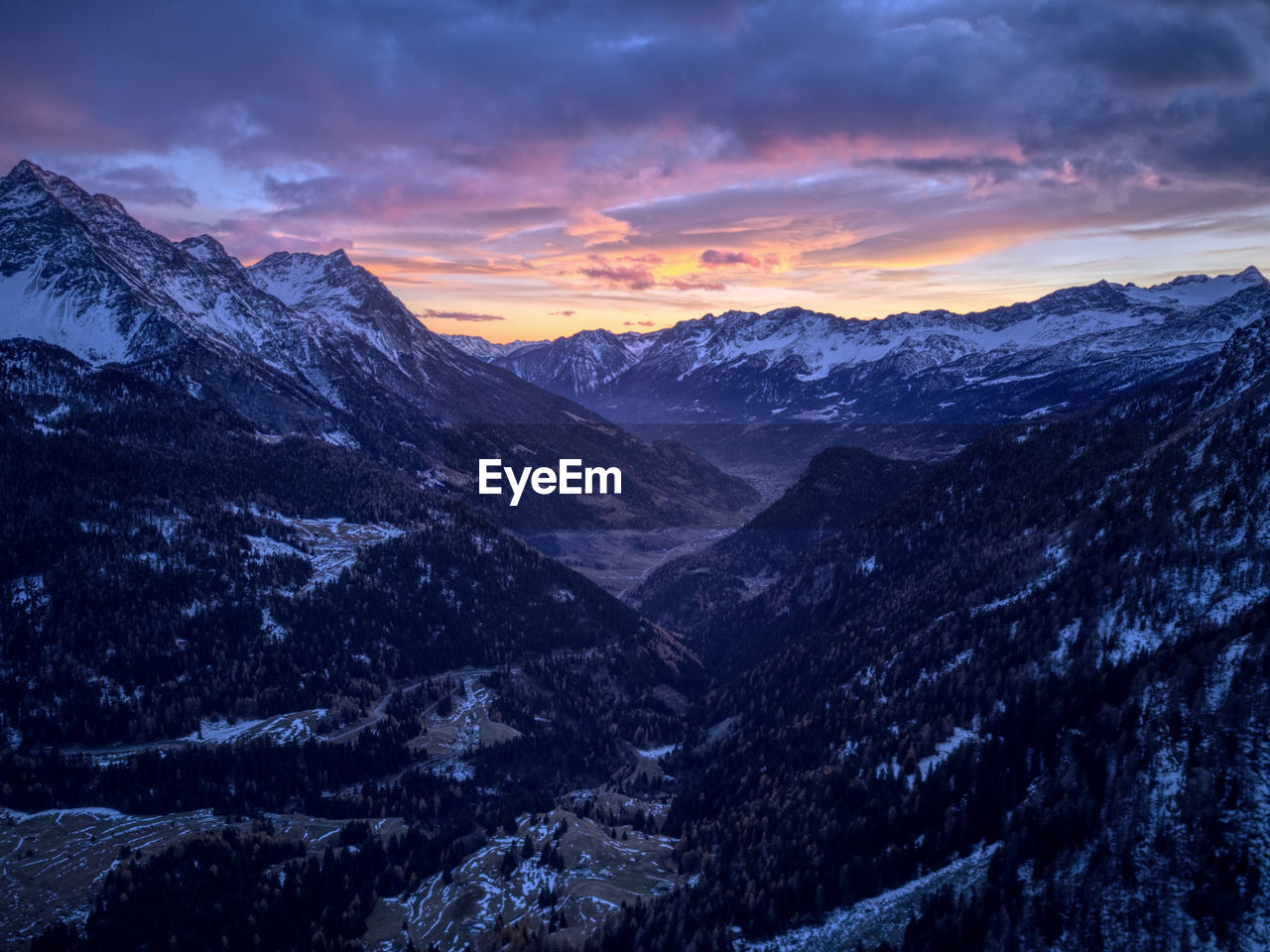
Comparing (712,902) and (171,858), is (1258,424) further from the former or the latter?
(171,858)

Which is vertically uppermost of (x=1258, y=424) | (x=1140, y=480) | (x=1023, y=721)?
(x=1258, y=424)

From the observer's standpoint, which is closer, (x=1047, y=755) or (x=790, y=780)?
(x=1047, y=755)

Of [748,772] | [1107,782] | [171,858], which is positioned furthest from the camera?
[748,772]

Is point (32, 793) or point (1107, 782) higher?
point (1107, 782)

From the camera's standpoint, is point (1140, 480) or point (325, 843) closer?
point (325, 843)

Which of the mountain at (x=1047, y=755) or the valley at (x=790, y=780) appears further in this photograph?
the valley at (x=790, y=780)

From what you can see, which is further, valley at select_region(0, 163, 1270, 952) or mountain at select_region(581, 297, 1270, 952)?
valley at select_region(0, 163, 1270, 952)

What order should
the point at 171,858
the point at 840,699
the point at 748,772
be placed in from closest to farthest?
the point at 171,858 < the point at 748,772 < the point at 840,699

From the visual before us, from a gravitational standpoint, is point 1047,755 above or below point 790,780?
above

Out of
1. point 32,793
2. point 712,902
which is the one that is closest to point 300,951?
point 712,902

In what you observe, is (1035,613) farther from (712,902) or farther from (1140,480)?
(712,902)
